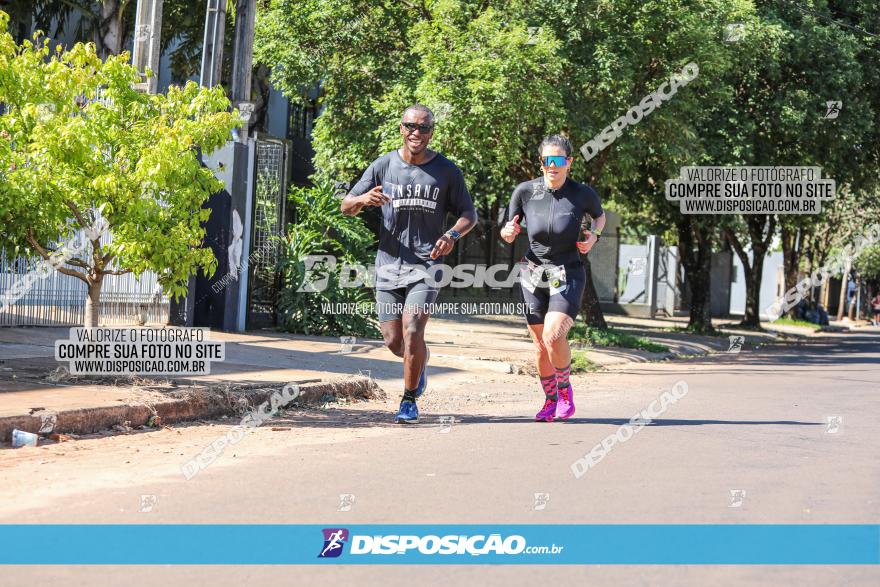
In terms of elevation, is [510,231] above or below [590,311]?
above

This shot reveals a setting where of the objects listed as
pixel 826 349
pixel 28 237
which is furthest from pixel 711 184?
pixel 28 237

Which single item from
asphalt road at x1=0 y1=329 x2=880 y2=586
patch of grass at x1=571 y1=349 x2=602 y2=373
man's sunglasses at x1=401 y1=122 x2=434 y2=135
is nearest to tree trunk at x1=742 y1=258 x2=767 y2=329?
patch of grass at x1=571 y1=349 x2=602 y2=373

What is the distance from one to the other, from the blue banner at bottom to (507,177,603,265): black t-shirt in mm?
3720

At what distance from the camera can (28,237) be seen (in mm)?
8258

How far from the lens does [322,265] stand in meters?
16.0

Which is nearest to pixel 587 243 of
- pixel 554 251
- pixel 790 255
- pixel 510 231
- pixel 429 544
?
pixel 554 251

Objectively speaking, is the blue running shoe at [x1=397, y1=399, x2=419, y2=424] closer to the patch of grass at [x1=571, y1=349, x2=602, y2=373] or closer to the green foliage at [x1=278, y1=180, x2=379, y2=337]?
the patch of grass at [x1=571, y1=349, x2=602, y2=373]

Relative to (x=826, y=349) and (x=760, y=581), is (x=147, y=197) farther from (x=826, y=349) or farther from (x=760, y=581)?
(x=826, y=349)

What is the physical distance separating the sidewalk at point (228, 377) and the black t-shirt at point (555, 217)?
2560 millimetres

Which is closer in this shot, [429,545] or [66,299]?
[429,545]

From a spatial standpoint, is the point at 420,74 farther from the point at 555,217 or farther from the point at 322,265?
the point at 555,217

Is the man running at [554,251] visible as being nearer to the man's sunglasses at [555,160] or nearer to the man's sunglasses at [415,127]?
the man's sunglasses at [555,160]

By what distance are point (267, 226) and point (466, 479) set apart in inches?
420

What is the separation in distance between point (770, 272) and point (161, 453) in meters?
54.7
